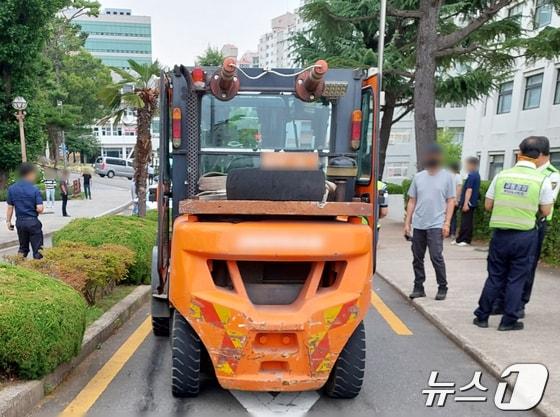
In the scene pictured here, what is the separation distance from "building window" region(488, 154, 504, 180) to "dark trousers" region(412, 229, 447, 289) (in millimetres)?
21491

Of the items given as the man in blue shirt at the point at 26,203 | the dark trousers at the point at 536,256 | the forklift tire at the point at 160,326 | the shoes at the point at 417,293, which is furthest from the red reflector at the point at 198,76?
the man in blue shirt at the point at 26,203

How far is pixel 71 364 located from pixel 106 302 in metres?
1.75

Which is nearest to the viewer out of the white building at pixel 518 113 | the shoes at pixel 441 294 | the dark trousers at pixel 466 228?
the shoes at pixel 441 294

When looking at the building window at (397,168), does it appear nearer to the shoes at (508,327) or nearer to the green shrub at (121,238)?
the green shrub at (121,238)

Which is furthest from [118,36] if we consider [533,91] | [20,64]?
[533,91]

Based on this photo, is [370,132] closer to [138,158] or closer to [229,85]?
[229,85]

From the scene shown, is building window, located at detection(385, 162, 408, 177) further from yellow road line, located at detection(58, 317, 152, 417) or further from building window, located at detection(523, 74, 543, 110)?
yellow road line, located at detection(58, 317, 152, 417)

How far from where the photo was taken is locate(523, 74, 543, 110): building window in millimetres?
22484

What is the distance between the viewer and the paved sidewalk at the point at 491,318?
4.37 metres

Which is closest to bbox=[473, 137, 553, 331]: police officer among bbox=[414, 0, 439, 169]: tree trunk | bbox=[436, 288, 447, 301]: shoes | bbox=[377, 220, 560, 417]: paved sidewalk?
bbox=[377, 220, 560, 417]: paved sidewalk

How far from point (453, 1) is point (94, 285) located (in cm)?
1477

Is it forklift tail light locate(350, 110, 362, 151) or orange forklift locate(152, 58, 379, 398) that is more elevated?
forklift tail light locate(350, 110, 362, 151)

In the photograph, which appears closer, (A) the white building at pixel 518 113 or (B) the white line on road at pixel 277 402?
(B) the white line on road at pixel 277 402

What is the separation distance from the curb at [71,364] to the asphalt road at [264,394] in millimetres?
73
